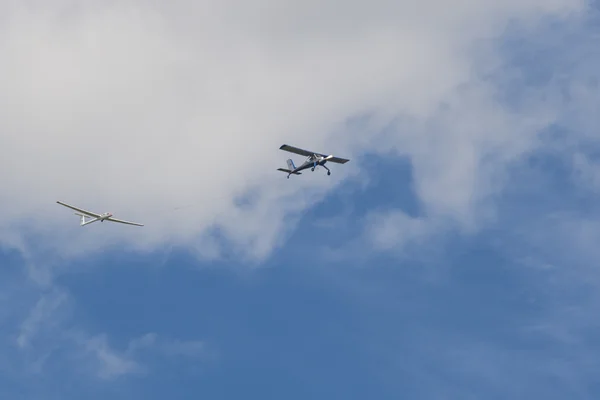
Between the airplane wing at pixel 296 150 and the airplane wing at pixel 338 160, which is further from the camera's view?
the airplane wing at pixel 338 160

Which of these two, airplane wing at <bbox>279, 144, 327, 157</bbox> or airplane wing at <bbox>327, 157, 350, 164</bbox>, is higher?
airplane wing at <bbox>327, 157, 350, 164</bbox>

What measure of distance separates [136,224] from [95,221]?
10.0m

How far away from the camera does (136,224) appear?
553 feet

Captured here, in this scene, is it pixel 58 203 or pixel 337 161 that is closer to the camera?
pixel 58 203

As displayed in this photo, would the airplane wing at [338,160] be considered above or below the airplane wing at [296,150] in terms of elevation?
above

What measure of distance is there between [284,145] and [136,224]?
34.9m

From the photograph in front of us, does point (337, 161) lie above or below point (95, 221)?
above

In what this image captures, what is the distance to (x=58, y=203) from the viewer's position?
531ft

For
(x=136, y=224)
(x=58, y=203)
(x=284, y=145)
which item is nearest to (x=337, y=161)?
(x=284, y=145)

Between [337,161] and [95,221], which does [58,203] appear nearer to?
[95,221]

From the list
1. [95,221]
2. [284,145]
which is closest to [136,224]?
[95,221]

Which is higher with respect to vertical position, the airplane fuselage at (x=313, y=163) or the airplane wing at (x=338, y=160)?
the airplane wing at (x=338, y=160)

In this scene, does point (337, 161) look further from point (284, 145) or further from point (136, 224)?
point (136, 224)

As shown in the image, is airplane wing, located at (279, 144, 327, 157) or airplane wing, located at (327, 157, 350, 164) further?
airplane wing, located at (327, 157, 350, 164)
